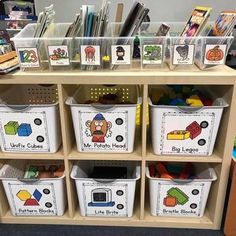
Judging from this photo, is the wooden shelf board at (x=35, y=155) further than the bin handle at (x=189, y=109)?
Yes

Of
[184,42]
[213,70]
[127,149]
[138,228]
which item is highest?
[184,42]

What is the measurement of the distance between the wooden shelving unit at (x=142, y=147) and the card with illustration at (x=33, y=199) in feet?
0.13

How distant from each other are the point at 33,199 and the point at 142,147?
1.99ft

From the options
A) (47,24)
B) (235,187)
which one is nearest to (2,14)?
(47,24)

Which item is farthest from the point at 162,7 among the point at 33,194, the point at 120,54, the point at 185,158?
the point at 33,194

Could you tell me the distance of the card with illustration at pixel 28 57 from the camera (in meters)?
1.07

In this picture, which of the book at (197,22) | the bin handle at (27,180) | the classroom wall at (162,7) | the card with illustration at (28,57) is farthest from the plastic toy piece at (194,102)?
the classroom wall at (162,7)

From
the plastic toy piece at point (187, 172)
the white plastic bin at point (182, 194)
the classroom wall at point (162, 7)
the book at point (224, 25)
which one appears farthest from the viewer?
the classroom wall at point (162, 7)

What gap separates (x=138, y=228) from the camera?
4.41ft

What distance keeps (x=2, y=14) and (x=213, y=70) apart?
88.8 inches

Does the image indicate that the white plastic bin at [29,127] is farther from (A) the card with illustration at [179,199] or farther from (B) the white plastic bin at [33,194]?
(A) the card with illustration at [179,199]

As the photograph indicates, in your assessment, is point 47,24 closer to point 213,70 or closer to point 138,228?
point 213,70

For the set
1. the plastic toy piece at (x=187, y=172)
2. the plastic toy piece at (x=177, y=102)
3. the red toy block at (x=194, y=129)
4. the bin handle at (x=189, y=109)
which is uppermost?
the bin handle at (x=189, y=109)

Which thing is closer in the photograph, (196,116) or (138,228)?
(196,116)
